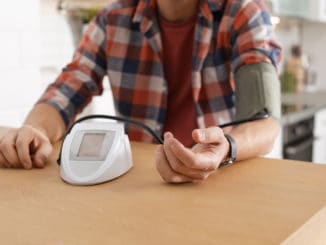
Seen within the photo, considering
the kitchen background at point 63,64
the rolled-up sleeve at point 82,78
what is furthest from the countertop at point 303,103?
the rolled-up sleeve at point 82,78

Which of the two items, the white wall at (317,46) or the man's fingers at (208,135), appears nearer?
the man's fingers at (208,135)

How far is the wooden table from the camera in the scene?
416mm

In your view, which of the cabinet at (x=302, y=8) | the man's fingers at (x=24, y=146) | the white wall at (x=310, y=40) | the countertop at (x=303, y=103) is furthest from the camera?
the white wall at (x=310, y=40)

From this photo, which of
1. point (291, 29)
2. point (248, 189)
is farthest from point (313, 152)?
point (248, 189)

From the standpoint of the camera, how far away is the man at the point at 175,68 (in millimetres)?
890

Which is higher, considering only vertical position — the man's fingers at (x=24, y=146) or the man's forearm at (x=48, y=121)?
the man's fingers at (x=24, y=146)

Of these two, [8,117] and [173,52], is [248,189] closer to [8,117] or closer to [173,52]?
[173,52]

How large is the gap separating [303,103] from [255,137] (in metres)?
2.17

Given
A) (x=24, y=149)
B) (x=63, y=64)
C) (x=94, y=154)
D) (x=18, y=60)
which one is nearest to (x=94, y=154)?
(x=94, y=154)

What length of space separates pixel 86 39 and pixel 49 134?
31cm

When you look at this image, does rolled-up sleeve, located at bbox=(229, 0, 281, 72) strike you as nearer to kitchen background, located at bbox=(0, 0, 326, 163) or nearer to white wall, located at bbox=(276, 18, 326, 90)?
kitchen background, located at bbox=(0, 0, 326, 163)

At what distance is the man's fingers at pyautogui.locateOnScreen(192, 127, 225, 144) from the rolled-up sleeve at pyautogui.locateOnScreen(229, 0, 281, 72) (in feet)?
0.95

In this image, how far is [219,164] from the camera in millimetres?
625

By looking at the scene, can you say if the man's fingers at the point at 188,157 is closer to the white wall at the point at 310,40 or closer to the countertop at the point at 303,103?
the countertop at the point at 303,103
